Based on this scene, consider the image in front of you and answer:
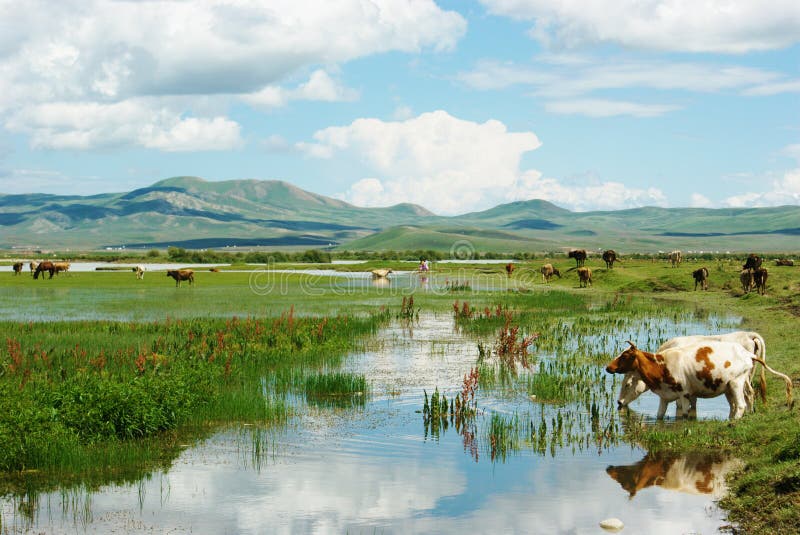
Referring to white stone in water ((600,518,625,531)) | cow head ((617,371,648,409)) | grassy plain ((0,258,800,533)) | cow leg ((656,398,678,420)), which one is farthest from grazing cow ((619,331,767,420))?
white stone in water ((600,518,625,531))

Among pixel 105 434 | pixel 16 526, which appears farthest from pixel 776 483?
pixel 105 434

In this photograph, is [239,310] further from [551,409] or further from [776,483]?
[776,483]

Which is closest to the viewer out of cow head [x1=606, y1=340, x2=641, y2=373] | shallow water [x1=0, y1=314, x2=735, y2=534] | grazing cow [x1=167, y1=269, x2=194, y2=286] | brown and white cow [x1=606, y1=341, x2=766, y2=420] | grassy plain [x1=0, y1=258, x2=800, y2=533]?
shallow water [x1=0, y1=314, x2=735, y2=534]

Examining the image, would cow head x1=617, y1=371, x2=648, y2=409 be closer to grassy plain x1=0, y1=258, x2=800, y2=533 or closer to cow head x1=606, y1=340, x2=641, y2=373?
cow head x1=606, y1=340, x2=641, y2=373

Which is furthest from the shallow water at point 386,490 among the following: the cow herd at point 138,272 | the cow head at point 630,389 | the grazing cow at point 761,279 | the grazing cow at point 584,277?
the cow herd at point 138,272

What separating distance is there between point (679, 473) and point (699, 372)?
11.5 ft

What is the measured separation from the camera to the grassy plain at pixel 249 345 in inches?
565

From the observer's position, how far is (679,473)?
13.8 m

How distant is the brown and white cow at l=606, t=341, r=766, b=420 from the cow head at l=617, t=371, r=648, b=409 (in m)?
0.46

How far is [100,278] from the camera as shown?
7681cm

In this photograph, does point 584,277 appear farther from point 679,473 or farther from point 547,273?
point 679,473

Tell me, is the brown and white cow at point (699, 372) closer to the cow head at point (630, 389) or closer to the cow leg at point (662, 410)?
the cow leg at point (662, 410)

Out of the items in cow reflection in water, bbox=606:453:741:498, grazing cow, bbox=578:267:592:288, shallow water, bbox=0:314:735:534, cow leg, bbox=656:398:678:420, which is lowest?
shallow water, bbox=0:314:735:534

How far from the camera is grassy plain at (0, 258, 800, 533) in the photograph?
565 inches
